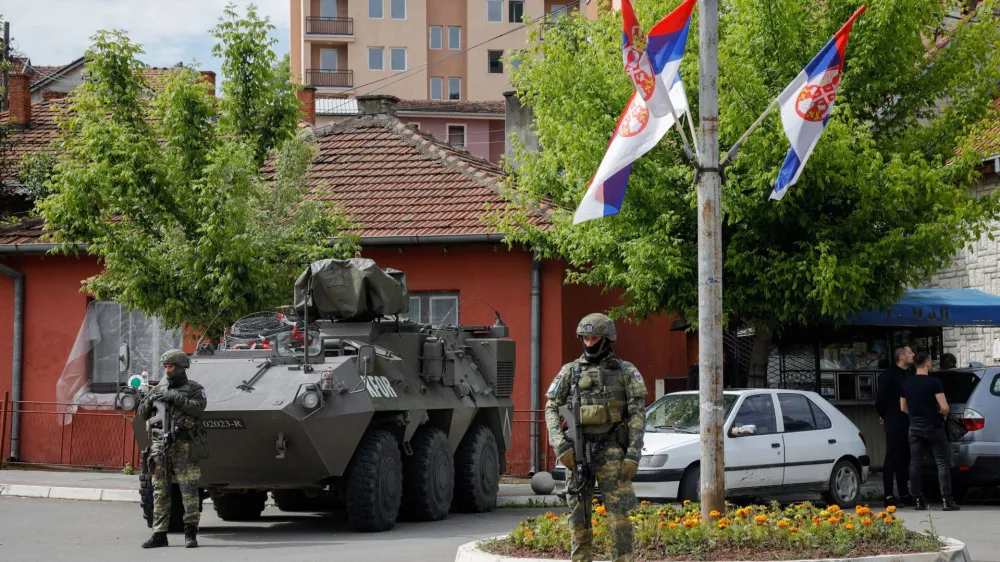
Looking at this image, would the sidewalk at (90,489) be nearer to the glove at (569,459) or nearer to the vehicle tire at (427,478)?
the vehicle tire at (427,478)

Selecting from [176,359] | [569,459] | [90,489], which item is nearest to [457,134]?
[90,489]

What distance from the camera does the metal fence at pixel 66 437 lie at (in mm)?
20172

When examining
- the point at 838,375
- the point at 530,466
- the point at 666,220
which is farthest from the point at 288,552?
the point at 838,375

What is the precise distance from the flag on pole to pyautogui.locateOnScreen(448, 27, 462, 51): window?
54.6m

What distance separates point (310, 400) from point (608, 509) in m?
4.27

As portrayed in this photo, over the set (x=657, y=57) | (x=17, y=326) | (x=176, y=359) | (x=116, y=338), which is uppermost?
(x=657, y=57)

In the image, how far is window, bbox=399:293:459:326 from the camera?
21.1 metres

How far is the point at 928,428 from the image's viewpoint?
14922 mm

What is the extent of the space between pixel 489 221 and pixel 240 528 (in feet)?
24.8

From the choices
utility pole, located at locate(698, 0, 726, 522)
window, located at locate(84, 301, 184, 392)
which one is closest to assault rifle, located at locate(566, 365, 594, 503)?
utility pole, located at locate(698, 0, 726, 522)

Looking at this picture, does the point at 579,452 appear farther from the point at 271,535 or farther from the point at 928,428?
the point at 928,428

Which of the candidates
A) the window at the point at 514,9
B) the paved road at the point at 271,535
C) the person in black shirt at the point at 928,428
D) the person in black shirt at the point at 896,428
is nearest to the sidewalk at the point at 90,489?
the paved road at the point at 271,535

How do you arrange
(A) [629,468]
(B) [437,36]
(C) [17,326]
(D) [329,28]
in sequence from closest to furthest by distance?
(A) [629,468] < (C) [17,326] < (D) [329,28] < (B) [437,36]

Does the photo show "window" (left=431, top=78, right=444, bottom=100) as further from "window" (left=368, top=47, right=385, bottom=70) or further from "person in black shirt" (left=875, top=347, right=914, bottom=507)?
"person in black shirt" (left=875, top=347, right=914, bottom=507)
